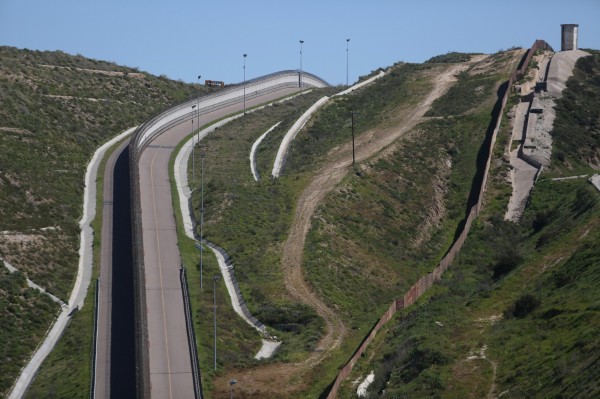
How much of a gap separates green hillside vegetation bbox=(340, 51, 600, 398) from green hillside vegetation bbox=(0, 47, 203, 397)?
17736 mm

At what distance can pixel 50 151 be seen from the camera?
4373 inches

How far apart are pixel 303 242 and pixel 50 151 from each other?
31.3m

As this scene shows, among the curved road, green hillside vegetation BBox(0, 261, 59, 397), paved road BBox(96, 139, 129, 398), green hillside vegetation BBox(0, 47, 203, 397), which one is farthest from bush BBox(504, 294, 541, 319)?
green hillside vegetation BBox(0, 261, 59, 397)

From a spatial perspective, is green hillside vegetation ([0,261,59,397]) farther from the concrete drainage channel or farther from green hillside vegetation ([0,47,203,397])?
the concrete drainage channel

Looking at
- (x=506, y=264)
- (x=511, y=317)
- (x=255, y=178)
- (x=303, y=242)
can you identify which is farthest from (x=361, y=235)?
(x=511, y=317)

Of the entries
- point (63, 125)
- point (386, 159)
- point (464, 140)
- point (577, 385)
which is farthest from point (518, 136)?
point (577, 385)

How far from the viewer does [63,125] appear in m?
120

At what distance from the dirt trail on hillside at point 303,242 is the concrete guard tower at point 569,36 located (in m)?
8.90

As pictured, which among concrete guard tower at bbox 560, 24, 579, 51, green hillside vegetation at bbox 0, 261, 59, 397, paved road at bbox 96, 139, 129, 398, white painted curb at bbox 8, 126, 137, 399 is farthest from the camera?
concrete guard tower at bbox 560, 24, 579, 51

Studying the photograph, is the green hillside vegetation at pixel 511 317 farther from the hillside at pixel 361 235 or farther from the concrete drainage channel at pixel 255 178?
the concrete drainage channel at pixel 255 178

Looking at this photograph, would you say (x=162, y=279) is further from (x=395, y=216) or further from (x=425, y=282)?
(x=395, y=216)

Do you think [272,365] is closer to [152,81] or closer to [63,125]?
[63,125]

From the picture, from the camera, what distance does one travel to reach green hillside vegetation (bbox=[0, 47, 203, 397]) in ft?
265

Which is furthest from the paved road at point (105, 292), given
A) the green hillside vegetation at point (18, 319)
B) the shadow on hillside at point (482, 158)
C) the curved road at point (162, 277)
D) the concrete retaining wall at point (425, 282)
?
the shadow on hillside at point (482, 158)
